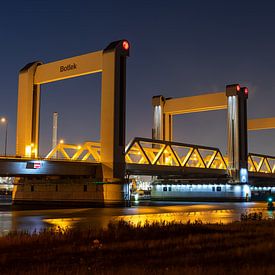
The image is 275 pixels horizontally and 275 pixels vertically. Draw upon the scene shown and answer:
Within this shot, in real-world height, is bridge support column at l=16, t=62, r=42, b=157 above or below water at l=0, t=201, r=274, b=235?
above

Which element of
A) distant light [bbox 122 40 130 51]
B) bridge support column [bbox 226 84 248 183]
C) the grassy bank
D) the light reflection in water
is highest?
distant light [bbox 122 40 130 51]

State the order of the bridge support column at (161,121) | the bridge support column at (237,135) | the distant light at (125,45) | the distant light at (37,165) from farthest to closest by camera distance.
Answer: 1. the bridge support column at (161,121)
2. the bridge support column at (237,135)
3. the distant light at (125,45)
4. the distant light at (37,165)

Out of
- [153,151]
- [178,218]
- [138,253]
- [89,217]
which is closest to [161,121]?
[153,151]

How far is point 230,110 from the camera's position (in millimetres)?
109625

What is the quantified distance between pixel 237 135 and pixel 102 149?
45.2 m

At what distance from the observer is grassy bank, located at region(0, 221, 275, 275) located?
1442cm

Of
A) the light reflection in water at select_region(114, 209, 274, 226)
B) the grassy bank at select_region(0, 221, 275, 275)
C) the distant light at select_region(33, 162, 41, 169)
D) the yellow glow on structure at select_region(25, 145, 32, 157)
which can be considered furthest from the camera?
the yellow glow on structure at select_region(25, 145, 32, 157)

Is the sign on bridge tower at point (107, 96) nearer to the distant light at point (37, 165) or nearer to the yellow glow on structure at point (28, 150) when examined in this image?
the yellow glow on structure at point (28, 150)

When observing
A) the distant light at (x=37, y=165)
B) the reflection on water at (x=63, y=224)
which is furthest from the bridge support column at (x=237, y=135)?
the reflection on water at (x=63, y=224)

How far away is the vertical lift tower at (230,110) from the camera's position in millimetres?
109625

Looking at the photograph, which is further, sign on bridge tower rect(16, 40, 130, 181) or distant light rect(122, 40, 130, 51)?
distant light rect(122, 40, 130, 51)

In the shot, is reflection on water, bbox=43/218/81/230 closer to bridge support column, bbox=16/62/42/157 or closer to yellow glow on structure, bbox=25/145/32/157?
yellow glow on structure, bbox=25/145/32/157

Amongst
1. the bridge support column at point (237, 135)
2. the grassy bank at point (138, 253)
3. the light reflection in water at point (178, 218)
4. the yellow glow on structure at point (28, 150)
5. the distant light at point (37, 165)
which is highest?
the bridge support column at point (237, 135)

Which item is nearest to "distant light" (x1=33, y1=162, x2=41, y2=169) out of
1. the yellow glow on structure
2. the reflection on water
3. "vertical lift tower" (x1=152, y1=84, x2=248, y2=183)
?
the yellow glow on structure
